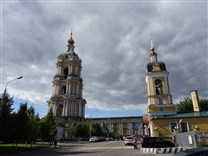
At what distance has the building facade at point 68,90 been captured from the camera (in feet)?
228

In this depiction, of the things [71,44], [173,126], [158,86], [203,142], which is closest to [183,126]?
[173,126]

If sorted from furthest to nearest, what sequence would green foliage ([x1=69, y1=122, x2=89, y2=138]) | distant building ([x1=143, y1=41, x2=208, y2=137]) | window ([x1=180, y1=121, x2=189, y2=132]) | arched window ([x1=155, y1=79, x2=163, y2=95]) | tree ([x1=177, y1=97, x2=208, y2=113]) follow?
green foliage ([x1=69, y1=122, x2=89, y2=138])
tree ([x1=177, y1=97, x2=208, y2=113])
arched window ([x1=155, y1=79, x2=163, y2=95])
window ([x1=180, y1=121, x2=189, y2=132])
distant building ([x1=143, y1=41, x2=208, y2=137])

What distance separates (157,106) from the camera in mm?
36719

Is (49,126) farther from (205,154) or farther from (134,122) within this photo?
(134,122)

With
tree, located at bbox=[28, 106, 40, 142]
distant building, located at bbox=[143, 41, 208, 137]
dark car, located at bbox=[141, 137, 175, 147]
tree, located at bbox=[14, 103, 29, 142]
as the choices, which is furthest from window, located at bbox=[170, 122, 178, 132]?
tree, located at bbox=[14, 103, 29, 142]

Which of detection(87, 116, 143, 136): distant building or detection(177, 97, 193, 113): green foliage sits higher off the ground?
detection(177, 97, 193, 113): green foliage

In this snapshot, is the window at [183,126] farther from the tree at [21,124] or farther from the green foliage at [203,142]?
the tree at [21,124]

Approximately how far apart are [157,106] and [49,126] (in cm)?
2225

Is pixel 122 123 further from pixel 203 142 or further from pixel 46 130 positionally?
pixel 203 142

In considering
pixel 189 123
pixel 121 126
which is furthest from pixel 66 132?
pixel 121 126

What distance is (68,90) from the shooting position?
7225 cm

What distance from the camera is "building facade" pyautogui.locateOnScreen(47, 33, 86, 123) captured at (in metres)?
69.4

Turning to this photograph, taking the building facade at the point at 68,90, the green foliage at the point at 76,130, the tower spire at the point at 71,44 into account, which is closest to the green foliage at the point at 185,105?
the green foliage at the point at 76,130

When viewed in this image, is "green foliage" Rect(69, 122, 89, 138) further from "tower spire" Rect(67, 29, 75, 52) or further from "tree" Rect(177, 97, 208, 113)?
"tower spire" Rect(67, 29, 75, 52)
